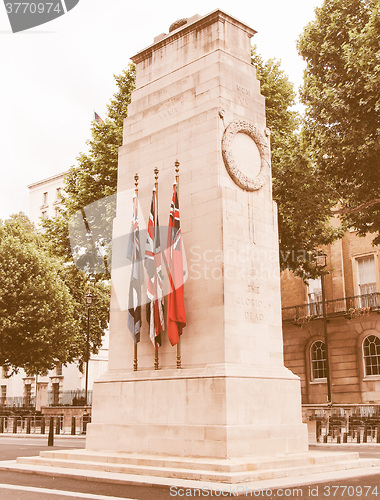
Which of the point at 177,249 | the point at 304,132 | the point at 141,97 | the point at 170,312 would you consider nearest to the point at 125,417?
the point at 170,312

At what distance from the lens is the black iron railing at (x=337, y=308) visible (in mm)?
36094

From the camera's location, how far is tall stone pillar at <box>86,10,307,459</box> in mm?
12461

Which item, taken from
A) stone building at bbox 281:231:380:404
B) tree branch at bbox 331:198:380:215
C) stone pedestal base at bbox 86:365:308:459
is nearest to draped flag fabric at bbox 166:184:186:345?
stone pedestal base at bbox 86:365:308:459

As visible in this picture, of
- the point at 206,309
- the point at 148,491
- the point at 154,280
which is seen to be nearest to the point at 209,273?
the point at 206,309

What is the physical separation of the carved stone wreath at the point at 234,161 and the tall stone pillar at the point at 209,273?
3 cm

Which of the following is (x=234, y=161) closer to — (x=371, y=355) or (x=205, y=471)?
(x=205, y=471)

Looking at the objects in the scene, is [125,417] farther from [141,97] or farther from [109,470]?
[141,97]

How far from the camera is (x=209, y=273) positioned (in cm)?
1330

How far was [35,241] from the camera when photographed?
4144 centimetres

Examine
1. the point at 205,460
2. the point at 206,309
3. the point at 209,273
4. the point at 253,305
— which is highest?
the point at 209,273

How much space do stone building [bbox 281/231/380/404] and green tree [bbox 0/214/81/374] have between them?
14301 millimetres

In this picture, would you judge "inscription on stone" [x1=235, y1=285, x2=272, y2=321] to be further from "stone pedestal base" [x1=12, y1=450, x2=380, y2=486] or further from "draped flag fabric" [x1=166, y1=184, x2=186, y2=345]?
"stone pedestal base" [x1=12, y1=450, x2=380, y2=486]

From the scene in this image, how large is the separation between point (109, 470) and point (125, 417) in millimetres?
1762

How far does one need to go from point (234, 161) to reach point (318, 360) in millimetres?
26716
